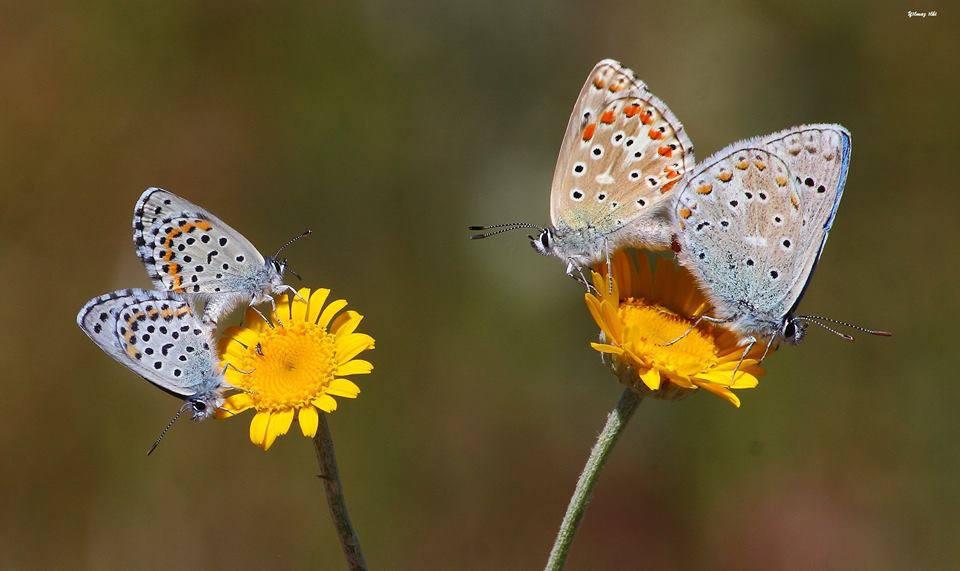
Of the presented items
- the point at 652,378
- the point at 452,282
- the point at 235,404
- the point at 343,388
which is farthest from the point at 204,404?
the point at 452,282

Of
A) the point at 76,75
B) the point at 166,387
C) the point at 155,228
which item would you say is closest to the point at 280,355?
the point at 166,387

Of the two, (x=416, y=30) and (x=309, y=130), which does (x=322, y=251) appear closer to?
(x=309, y=130)

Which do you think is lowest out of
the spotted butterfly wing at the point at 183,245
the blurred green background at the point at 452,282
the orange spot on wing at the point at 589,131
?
the blurred green background at the point at 452,282

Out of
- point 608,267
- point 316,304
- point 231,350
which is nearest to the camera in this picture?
point 231,350

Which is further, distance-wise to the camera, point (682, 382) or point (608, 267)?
point (608, 267)

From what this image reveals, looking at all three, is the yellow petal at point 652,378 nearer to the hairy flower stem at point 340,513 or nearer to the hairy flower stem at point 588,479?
the hairy flower stem at point 588,479

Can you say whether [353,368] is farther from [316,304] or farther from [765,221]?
[765,221]

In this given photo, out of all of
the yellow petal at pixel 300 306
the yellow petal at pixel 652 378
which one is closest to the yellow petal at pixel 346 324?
the yellow petal at pixel 300 306
